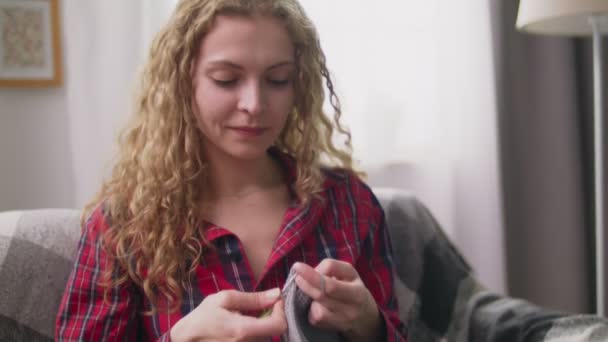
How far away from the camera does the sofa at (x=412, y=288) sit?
1.01 meters

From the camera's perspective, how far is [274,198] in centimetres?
105

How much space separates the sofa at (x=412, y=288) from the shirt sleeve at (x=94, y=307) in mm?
103

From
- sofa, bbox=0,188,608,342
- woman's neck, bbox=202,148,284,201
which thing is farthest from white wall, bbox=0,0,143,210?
woman's neck, bbox=202,148,284,201

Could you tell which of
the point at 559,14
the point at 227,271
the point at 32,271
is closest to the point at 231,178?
the point at 227,271

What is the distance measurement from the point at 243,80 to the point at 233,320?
14.9 inches

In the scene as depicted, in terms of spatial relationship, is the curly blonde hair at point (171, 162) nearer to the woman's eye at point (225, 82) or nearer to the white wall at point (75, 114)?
the woman's eye at point (225, 82)

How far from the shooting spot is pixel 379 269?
3.41 ft

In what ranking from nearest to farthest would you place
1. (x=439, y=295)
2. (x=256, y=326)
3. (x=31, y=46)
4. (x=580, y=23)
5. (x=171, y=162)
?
(x=256, y=326) → (x=171, y=162) → (x=439, y=295) → (x=580, y=23) → (x=31, y=46)

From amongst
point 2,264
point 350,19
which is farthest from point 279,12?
point 350,19

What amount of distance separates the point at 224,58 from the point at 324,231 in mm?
363

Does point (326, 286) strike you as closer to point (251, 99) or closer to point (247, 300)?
point (247, 300)

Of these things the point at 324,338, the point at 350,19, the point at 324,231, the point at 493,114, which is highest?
the point at 350,19

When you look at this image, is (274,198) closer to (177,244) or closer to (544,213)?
(177,244)

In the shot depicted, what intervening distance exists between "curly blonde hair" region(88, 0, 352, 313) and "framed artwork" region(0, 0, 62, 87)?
767mm
